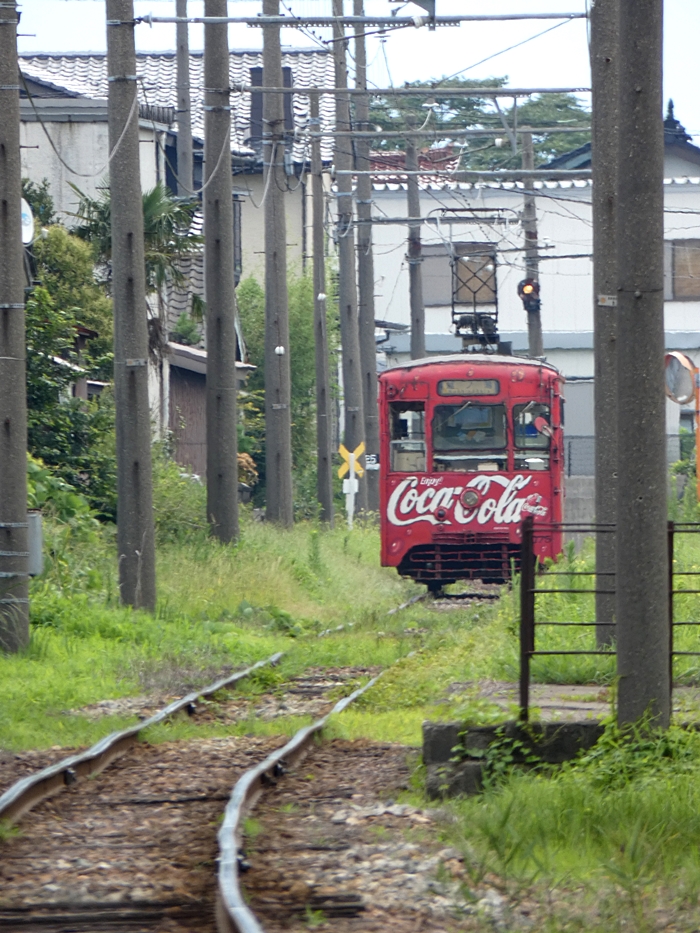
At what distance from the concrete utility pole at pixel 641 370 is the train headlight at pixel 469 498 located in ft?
43.4

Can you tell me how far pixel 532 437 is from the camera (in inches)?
828

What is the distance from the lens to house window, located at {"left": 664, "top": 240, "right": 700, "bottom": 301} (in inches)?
2110

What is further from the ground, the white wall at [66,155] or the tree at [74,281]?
the white wall at [66,155]

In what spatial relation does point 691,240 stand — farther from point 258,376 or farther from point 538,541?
point 538,541

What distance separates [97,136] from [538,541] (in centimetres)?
1596

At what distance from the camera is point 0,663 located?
13258 millimetres

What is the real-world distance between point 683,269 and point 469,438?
1387 inches

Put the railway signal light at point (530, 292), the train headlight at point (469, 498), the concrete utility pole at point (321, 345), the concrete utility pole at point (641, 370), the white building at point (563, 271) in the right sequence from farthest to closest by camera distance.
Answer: the white building at point (563, 271) < the railway signal light at point (530, 292) < the concrete utility pole at point (321, 345) < the train headlight at point (469, 498) < the concrete utility pole at point (641, 370)

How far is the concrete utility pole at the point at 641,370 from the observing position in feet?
25.4

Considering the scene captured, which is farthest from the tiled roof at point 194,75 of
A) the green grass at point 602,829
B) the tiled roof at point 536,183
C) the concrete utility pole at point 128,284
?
the green grass at point 602,829

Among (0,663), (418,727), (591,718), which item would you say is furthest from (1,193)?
(591,718)

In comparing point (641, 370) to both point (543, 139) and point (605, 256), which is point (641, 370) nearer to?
point (605, 256)

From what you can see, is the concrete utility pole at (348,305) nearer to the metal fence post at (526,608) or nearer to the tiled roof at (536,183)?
the tiled roof at (536,183)

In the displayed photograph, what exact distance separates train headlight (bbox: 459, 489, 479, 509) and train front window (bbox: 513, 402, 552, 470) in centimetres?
71
